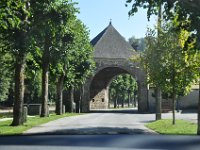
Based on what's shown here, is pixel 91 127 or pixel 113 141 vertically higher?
pixel 113 141

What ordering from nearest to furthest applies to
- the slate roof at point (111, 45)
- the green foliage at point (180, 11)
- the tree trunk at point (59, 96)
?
the green foliage at point (180, 11) < the tree trunk at point (59, 96) < the slate roof at point (111, 45)

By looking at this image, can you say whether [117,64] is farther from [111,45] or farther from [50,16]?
[50,16]

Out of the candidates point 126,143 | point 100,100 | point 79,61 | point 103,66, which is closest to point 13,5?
point 126,143

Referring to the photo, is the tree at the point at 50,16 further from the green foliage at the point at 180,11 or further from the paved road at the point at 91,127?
the green foliage at the point at 180,11

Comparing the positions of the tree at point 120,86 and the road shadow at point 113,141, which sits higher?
the tree at point 120,86

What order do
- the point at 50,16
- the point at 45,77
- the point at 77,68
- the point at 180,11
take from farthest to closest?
1. the point at 77,68
2. the point at 45,77
3. the point at 50,16
4. the point at 180,11

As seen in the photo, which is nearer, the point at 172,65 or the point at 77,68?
the point at 172,65

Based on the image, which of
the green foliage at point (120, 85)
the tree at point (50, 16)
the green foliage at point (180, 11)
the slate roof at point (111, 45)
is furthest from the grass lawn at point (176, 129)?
the green foliage at point (120, 85)

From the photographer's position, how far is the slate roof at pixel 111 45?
66.9m

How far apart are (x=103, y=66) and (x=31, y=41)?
140 ft

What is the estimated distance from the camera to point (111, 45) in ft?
226

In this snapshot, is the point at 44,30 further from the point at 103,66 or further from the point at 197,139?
the point at 103,66

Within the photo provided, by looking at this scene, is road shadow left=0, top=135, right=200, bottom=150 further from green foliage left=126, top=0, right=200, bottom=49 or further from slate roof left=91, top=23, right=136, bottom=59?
slate roof left=91, top=23, right=136, bottom=59

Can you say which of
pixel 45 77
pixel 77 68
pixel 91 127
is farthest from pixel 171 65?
pixel 77 68
